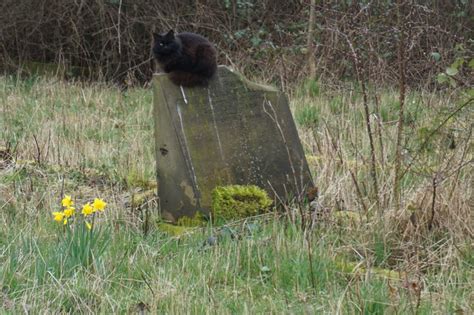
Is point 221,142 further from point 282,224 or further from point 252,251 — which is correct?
point 252,251

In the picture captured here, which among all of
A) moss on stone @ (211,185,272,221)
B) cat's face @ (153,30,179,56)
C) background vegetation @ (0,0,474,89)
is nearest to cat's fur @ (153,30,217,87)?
cat's face @ (153,30,179,56)

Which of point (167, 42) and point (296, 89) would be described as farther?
point (296, 89)

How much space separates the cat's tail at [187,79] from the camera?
5.79 metres

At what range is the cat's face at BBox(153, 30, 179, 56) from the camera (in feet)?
19.9

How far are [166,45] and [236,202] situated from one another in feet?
4.51

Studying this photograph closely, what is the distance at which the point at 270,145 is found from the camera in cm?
599

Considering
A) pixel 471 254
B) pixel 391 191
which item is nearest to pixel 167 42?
pixel 391 191

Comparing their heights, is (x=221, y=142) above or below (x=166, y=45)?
below

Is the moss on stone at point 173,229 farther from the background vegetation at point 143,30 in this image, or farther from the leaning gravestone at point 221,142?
the background vegetation at point 143,30

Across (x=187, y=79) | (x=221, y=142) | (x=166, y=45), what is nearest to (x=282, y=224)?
(x=221, y=142)

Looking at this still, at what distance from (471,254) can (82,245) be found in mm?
2130

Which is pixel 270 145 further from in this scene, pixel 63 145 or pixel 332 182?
pixel 63 145

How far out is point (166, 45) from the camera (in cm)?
609

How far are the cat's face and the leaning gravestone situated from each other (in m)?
0.37
